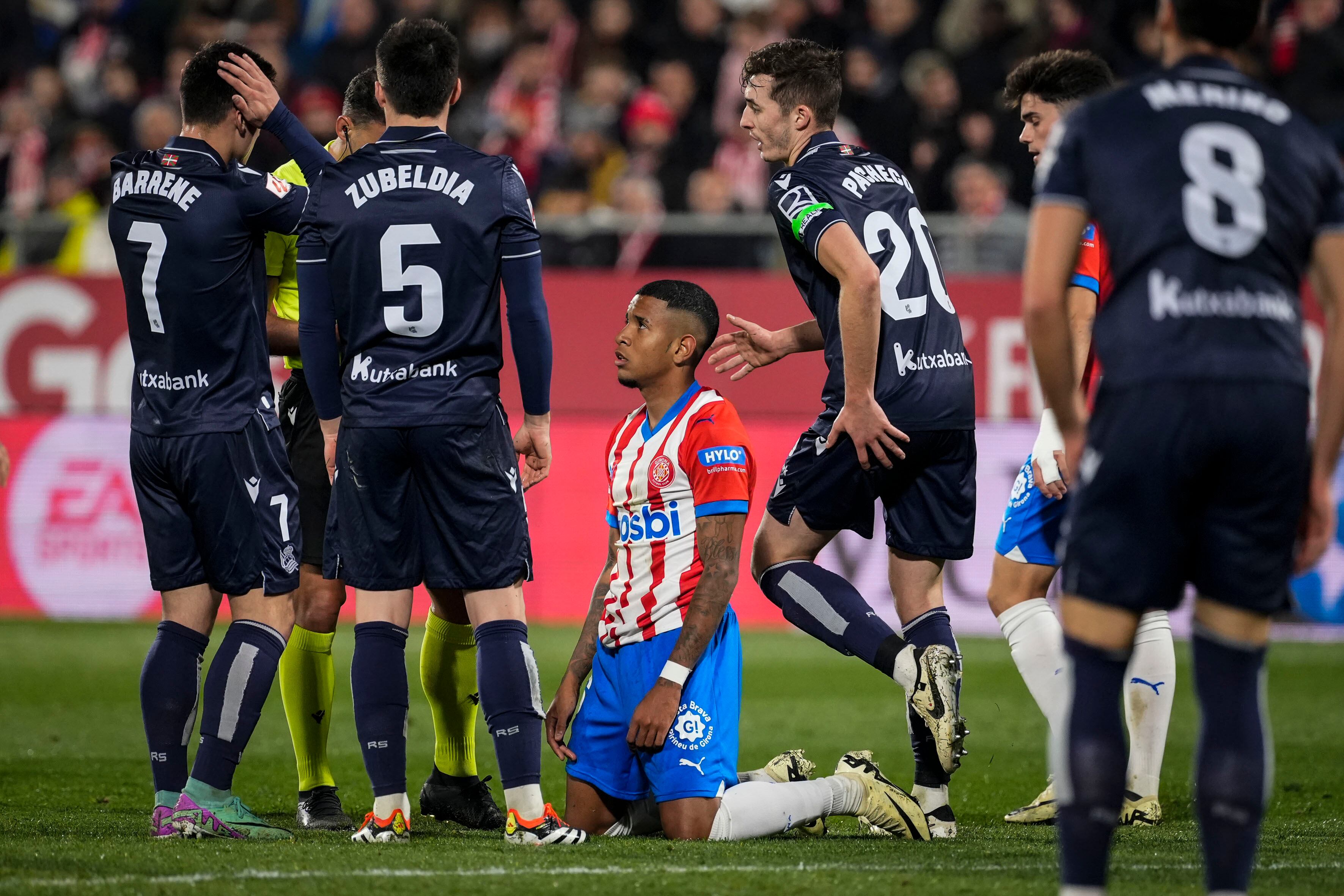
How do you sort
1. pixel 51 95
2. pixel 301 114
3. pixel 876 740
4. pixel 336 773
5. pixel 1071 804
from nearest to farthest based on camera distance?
pixel 1071 804, pixel 336 773, pixel 876 740, pixel 301 114, pixel 51 95

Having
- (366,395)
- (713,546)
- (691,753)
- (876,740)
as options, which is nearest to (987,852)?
(691,753)

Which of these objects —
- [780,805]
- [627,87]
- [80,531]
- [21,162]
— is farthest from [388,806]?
[21,162]

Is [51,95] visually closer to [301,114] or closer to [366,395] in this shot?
[301,114]

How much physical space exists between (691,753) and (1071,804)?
1.79m

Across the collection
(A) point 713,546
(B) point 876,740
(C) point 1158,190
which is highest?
(C) point 1158,190

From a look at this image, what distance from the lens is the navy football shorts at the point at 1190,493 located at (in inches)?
121

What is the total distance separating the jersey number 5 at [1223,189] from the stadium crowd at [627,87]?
28.8 feet

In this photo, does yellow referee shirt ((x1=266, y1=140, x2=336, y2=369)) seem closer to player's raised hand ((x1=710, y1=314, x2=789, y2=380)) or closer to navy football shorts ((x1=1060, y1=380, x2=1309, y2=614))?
player's raised hand ((x1=710, y1=314, x2=789, y2=380))

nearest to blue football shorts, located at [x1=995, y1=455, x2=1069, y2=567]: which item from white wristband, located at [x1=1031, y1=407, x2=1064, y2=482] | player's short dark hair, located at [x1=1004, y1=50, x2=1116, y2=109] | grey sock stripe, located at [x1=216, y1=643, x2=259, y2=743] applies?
white wristband, located at [x1=1031, y1=407, x2=1064, y2=482]

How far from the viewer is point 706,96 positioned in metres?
14.3

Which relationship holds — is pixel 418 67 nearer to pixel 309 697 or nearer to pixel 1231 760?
pixel 309 697

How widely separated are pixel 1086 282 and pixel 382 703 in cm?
276

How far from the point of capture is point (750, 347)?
5.31 metres

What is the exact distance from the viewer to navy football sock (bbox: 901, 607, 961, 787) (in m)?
4.79
